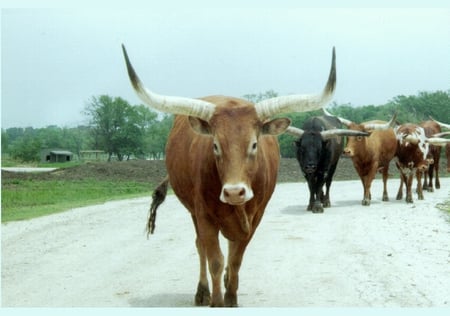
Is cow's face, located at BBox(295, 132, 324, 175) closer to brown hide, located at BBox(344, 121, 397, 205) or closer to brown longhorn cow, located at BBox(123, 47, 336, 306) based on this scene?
brown hide, located at BBox(344, 121, 397, 205)

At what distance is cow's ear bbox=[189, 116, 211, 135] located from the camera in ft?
18.7

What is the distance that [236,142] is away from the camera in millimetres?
5453

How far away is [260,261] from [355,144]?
7.73 m

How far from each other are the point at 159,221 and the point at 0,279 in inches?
212

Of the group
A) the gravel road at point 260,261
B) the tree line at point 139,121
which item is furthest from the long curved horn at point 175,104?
the tree line at point 139,121

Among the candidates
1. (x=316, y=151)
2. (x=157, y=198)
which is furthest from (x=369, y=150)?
(x=157, y=198)

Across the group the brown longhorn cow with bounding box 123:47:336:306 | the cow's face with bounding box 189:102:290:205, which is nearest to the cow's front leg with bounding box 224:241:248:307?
the brown longhorn cow with bounding box 123:47:336:306

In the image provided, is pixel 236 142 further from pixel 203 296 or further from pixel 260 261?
pixel 260 261

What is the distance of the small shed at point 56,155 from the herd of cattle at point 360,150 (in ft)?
83.2

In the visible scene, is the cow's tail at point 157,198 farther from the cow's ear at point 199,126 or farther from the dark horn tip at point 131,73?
the dark horn tip at point 131,73

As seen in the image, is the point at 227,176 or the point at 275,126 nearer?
the point at 227,176

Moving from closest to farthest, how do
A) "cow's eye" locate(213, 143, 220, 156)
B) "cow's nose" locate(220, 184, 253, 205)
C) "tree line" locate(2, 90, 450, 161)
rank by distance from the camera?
1. "cow's nose" locate(220, 184, 253, 205)
2. "cow's eye" locate(213, 143, 220, 156)
3. "tree line" locate(2, 90, 450, 161)

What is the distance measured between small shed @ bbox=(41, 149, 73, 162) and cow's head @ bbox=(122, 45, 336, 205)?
110ft

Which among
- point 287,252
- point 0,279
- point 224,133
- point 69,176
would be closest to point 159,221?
point 287,252
